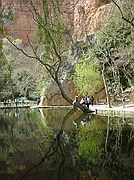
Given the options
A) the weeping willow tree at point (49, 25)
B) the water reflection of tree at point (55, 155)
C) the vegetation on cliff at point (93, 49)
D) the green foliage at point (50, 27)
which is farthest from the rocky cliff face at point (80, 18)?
the water reflection of tree at point (55, 155)

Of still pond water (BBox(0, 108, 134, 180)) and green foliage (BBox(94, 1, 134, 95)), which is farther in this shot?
green foliage (BBox(94, 1, 134, 95))

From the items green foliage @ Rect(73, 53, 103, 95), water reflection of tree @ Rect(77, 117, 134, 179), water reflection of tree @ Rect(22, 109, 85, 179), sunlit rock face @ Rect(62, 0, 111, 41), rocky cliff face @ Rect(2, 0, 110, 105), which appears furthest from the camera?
sunlit rock face @ Rect(62, 0, 111, 41)

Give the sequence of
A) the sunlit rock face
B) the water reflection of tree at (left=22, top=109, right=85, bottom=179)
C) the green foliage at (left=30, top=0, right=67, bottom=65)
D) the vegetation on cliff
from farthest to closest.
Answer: the sunlit rock face
the vegetation on cliff
the green foliage at (left=30, top=0, right=67, bottom=65)
the water reflection of tree at (left=22, top=109, right=85, bottom=179)

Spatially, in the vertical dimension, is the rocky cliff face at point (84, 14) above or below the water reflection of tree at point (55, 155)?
above

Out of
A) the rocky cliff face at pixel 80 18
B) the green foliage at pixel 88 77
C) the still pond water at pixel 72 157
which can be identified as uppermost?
the rocky cliff face at pixel 80 18

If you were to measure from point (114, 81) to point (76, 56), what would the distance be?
10600 mm

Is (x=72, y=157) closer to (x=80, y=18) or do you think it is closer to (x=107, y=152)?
(x=107, y=152)

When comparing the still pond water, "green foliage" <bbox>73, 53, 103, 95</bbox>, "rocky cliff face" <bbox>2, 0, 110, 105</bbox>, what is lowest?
the still pond water

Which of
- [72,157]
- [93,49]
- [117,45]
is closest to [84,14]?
[93,49]

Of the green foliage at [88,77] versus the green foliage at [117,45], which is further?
the green foliage at [88,77]

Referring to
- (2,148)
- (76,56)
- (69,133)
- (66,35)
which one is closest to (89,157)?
(2,148)

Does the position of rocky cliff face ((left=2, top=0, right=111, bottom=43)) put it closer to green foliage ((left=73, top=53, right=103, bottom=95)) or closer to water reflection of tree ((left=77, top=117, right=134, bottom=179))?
green foliage ((left=73, top=53, right=103, bottom=95))

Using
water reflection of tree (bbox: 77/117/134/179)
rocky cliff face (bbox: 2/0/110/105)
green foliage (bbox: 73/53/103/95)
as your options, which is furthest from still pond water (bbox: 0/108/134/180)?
rocky cliff face (bbox: 2/0/110/105)

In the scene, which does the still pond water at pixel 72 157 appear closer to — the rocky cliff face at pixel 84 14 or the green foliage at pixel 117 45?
the green foliage at pixel 117 45
